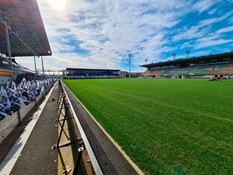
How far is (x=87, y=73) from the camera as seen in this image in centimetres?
10050

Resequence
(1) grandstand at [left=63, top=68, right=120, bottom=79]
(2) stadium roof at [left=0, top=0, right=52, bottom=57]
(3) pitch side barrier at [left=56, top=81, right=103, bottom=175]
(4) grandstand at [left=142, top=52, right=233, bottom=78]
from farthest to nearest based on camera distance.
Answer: (1) grandstand at [left=63, top=68, right=120, bottom=79]
(4) grandstand at [left=142, top=52, right=233, bottom=78]
(2) stadium roof at [left=0, top=0, right=52, bottom=57]
(3) pitch side barrier at [left=56, top=81, right=103, bottom=175]

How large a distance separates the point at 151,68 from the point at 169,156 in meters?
95.4

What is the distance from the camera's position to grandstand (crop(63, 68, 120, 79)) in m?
92.8

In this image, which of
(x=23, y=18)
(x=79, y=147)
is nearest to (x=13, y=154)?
(x=79, y=147)

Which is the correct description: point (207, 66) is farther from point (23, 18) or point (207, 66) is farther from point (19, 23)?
point (19, 23)

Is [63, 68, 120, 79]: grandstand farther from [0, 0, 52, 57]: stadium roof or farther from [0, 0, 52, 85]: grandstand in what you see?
[0, 0, 52, 85]: grandstand

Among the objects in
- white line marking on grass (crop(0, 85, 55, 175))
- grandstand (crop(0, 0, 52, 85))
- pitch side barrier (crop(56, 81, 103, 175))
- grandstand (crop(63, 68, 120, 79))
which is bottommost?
white line marking on grass (crop(0, 85, 55, 175))

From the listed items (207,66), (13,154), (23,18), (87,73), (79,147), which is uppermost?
(23,18)

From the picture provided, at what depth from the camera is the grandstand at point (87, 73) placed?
305ft

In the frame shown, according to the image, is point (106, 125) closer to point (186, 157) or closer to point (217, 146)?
point (186, 157)

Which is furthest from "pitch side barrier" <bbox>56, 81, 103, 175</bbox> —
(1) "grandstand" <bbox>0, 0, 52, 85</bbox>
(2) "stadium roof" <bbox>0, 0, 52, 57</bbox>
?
(2) "stadium roof" <bbox>0, 0, 52, 57</bbox>

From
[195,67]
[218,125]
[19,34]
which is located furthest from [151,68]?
[218,125]

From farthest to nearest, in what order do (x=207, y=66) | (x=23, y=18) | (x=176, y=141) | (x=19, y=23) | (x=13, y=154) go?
(x=207, y=66) < (x=19, y=23) < (x=23, y=18) < (x=176, y=141) < (x=13, y=154)

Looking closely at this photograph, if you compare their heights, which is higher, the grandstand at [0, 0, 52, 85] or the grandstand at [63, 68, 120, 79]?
the grandstand at [0, 0, 52, 85]
